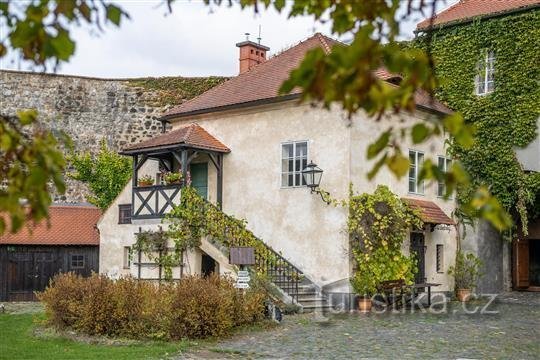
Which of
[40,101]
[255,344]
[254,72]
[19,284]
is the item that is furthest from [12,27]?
[40,101]

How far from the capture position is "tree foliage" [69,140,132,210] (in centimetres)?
2641

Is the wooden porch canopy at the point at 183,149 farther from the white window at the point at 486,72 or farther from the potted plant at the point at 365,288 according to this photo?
the white window at the point at 486,72

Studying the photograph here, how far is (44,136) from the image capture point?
3180mm

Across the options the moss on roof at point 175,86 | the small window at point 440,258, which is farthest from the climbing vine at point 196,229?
the moss on roof at point 175,86

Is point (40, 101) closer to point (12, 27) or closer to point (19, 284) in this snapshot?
point (19, 284)

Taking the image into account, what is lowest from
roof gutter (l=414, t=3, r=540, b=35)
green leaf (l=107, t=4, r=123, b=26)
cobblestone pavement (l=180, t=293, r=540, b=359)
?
cobblestone pavement (l=180, t=293, r=540, b=359)

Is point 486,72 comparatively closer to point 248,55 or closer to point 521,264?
point 521,264

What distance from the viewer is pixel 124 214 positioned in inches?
834

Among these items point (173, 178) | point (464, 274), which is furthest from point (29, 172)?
point (464, 274)

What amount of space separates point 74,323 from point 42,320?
5.97 feet

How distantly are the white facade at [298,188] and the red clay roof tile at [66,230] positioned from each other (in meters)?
2.91

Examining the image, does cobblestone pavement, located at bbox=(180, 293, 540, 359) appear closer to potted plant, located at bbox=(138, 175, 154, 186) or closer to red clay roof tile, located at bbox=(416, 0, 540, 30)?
potted plant, located at bbox=(138, 175, 154, 186)

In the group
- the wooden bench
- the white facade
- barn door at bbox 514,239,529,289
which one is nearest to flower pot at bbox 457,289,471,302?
the white facade

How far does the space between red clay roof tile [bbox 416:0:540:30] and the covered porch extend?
7011 mm
